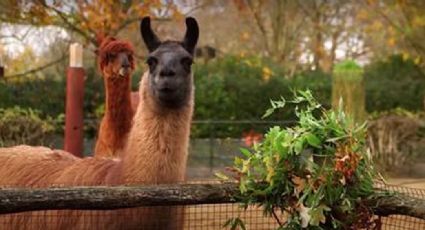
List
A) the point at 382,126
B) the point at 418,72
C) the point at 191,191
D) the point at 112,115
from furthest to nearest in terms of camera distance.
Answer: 1. the point at 418,72
2. the point at 382,126
3. the point at 112,115
4. the point at 191,191

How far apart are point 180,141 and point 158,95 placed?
13.6 inches

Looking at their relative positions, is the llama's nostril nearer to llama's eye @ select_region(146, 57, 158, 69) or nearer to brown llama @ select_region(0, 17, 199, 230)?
brown llama @ select_region(0, 17, 199, 230)

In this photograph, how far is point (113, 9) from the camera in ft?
45.1

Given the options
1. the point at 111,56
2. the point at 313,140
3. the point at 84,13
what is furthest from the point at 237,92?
the point at 313,140

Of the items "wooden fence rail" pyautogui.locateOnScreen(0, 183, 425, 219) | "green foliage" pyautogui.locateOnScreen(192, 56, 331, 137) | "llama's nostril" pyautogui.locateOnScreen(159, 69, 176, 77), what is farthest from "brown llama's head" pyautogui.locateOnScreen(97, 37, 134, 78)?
"green foliage" pyautogui.locateOnScreen(192, 56, 331, 137)

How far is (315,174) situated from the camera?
394 cm

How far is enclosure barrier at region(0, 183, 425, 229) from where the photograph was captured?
4043 millimetres

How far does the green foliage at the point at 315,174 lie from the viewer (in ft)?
12.9

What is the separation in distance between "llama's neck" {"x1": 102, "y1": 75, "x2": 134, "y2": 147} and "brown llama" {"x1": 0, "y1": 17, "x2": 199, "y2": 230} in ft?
7.61

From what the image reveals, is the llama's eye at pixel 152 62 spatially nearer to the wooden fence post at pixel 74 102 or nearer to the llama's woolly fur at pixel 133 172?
the llama's woolly fur at pixel 133 172

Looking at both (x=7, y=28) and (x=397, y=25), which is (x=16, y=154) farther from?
(x=397, y=25)

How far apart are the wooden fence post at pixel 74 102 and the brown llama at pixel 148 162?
3.97 meters

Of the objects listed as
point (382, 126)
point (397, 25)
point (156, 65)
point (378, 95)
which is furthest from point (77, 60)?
point (397, 25)

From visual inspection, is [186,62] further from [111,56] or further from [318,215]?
[111,56]
